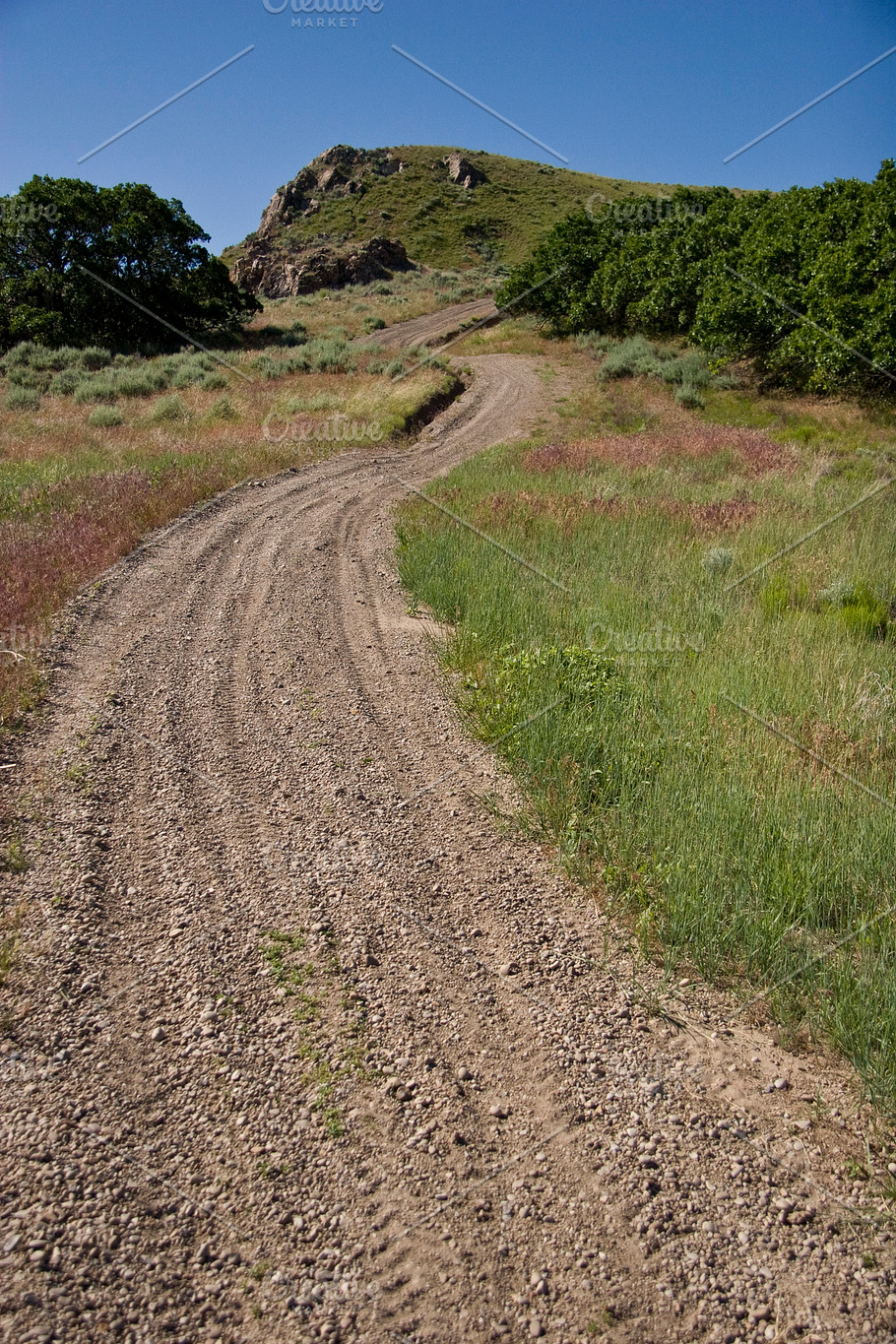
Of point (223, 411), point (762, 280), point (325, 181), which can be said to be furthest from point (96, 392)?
point (325, 181)

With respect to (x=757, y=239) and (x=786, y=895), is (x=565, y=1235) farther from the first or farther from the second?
(x=757, y=239)

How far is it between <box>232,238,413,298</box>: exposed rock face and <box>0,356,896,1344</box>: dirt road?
61948 millimetres

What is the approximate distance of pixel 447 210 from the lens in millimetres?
Result: 83312

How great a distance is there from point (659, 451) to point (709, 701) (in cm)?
1272

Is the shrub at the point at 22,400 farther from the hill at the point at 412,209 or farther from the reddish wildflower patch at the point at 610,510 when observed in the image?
the hill at the point at 412,209

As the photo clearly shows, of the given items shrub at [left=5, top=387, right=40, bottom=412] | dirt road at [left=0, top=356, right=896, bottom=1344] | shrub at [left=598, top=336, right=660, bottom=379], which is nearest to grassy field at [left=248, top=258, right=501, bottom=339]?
shrub at [left=598, top=336, right=660, bottom=379]

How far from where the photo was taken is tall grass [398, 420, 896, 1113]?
419 cm

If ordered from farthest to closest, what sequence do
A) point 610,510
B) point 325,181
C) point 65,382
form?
point 325,181, point 65,382, point 610,510

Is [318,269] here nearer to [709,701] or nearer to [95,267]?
[95,267]

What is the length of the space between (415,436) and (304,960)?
66.2ft

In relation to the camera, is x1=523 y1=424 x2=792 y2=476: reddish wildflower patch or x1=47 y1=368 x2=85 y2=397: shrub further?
x1=47 y1=368 x2=85 y2=397: shrub

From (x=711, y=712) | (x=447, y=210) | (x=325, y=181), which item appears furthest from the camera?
(x=325, y=181)

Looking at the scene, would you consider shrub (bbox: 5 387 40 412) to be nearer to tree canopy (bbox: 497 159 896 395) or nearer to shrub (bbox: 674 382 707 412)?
shrub (bbox: 674 382 707 412)

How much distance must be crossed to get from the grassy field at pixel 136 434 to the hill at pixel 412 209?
33.9m
